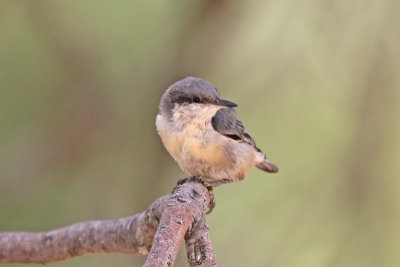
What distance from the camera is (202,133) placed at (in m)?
3.44

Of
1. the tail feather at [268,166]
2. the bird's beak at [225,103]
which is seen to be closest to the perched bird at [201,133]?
the bird's beak at [225,103]

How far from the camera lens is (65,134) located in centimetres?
400

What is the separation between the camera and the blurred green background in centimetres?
377

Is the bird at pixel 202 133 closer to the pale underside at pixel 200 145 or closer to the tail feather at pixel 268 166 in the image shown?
the pale underside at pixel 200 145

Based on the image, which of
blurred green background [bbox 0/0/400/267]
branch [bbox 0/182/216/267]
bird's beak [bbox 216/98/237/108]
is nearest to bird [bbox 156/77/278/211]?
bird's beak [bbox 216/98/237/108]

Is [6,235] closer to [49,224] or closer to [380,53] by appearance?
[49,224]

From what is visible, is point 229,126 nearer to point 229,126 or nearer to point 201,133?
point 229,126

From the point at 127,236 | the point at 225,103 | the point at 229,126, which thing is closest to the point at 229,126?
the point at 229,126

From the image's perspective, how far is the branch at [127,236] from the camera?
7.20 feet

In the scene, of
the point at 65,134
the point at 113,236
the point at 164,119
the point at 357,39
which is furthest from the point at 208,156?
the point at 357,39

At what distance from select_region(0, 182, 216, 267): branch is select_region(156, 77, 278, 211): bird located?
602 mm

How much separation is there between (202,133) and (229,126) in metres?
0.31

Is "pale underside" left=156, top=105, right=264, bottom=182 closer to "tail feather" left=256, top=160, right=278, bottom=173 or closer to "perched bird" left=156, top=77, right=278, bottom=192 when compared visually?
"perched bird" left=156, top=77, right=278, bottom=192

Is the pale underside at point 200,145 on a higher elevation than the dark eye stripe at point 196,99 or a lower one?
lower
